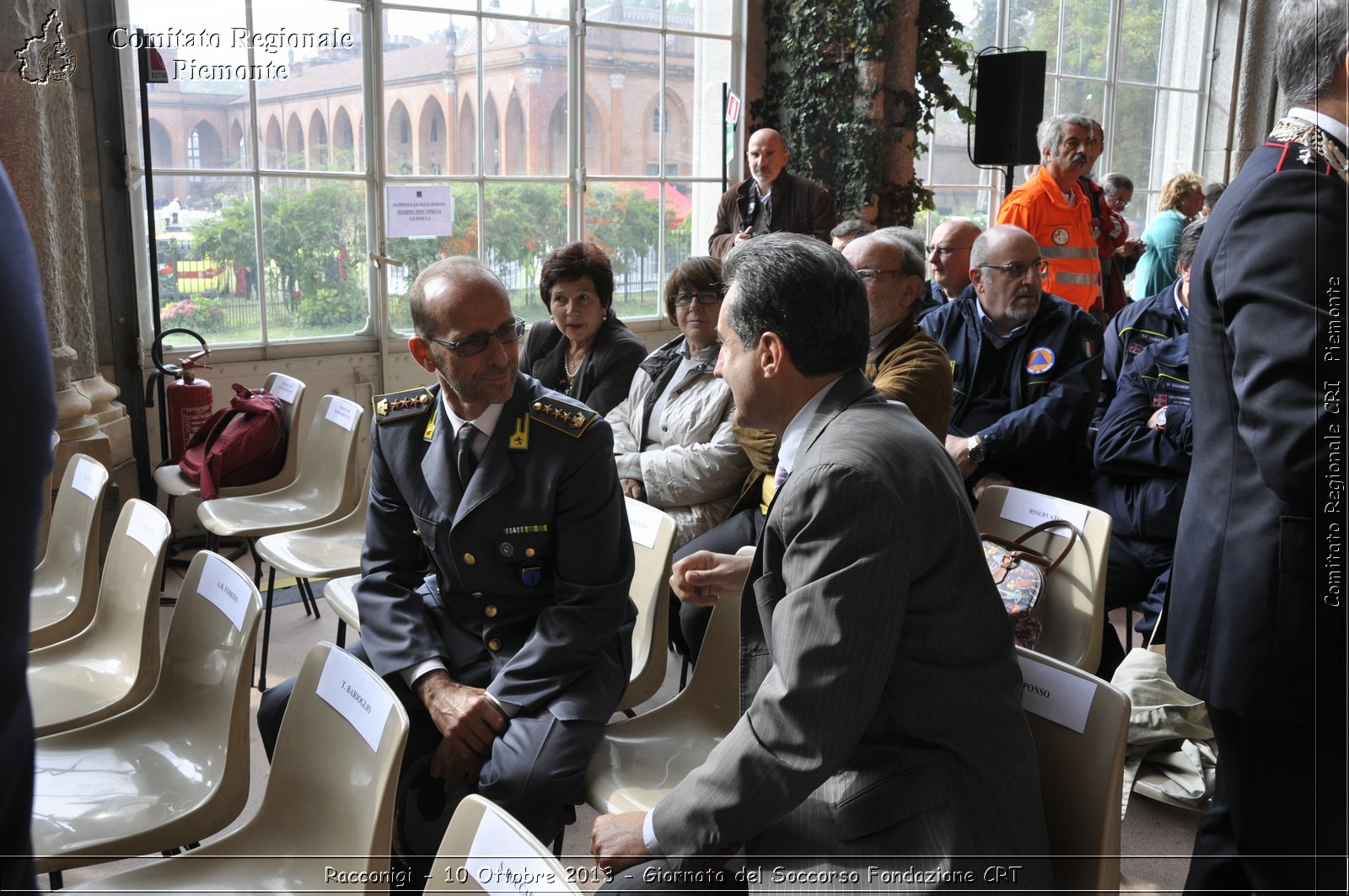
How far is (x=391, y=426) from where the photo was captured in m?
2.30

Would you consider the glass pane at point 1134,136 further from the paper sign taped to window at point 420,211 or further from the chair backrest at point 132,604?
the chair backrest at point 132,604

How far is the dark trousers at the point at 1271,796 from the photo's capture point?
1589 mm

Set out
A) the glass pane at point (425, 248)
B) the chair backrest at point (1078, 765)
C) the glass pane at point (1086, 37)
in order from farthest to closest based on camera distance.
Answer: the glass pane at point (1086, 37) → the glass pane at point (425, 248) → the chair backrest at point (1078, 765)

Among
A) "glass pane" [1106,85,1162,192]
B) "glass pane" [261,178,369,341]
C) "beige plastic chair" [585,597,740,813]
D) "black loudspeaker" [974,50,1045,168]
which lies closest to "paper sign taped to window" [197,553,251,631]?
"beige plastic chair" [585,597,740,813]

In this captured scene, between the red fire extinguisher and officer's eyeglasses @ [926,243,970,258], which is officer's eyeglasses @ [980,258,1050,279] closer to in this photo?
officer's eyeglasses @ [926,243,970,258]

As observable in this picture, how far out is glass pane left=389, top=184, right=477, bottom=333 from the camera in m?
5.47

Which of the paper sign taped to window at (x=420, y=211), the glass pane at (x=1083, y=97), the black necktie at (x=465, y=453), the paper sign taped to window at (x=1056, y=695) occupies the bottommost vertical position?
the paper sign taped to window at (x=1056, y=695)

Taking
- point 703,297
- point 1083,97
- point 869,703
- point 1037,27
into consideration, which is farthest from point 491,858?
point 1083,97

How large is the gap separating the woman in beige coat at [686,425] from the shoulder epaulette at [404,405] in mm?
1143

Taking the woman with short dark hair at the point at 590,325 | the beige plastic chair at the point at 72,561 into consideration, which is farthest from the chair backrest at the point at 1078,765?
the woman with short dark hair at the point at 590,325

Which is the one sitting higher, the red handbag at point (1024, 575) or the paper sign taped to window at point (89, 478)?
the paper sign taped to window at point (89, 478)

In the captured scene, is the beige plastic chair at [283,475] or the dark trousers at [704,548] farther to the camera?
the beige plastic chair at [283,475]

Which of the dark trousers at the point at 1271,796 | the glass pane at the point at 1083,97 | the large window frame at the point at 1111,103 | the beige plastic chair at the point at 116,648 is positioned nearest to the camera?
the dark trousers at the point at 1271,796

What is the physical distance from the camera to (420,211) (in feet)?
17.9
